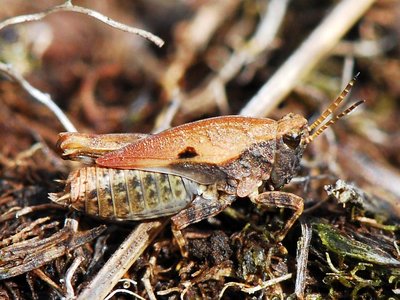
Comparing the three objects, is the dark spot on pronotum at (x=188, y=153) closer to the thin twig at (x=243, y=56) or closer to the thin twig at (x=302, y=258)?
the thin twig at (x=302, y=258)

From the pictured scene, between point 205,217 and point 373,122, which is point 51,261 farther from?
point 373,122

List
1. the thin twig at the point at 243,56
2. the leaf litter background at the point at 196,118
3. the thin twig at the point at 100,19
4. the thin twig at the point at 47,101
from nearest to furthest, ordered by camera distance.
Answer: the leaf litter background at the point at 196,118
the thin twig at the point at 100,19
the thin twig at the point at 47,101
the thin twig at the point at 243,56

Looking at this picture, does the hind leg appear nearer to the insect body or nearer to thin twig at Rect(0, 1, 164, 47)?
the insect body

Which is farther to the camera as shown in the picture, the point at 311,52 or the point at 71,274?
the point at 311,52

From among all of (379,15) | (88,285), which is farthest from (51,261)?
(379,15)

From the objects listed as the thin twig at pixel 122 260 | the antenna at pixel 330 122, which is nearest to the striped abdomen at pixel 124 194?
the thin twig at pixel 122 260

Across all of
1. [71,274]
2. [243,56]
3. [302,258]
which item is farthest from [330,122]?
[243,56]

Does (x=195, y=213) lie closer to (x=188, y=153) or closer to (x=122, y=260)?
(x=188, y=153)
